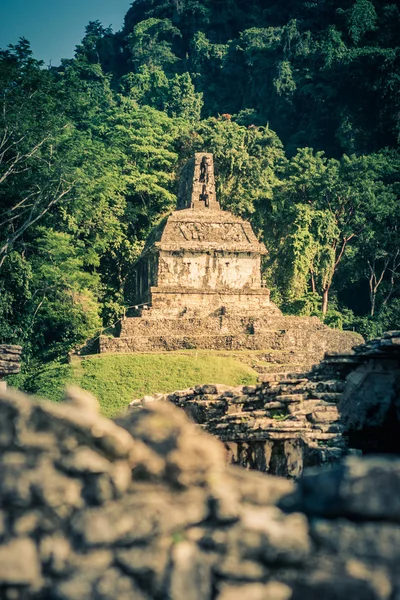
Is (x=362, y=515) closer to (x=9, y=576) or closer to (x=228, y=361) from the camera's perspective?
(x=9, y=576)

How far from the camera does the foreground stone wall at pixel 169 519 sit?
176 inches

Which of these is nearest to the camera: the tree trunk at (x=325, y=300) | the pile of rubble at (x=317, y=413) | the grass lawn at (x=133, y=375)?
the pile of rubble at (x=317, y=413)

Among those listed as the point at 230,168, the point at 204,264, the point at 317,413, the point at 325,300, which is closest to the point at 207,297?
the point at 204,264

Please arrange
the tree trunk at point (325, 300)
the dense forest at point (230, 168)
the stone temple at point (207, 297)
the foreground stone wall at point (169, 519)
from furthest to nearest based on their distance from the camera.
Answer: the tree trunk at point (325, 300)
the dense forest at point (230, 168)
the stone temple at point (207, 297)
the foreground stone wall at point (169, 519)

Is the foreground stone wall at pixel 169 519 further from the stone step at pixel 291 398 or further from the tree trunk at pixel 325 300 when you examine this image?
the tree trunk at pixel 325 300

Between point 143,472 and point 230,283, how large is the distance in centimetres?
3622

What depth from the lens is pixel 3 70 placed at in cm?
4494

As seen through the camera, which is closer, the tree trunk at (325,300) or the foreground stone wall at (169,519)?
the foreground stone wall at (169,519)

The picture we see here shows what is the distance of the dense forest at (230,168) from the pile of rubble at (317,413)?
872 inches

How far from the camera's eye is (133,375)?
32.1 m

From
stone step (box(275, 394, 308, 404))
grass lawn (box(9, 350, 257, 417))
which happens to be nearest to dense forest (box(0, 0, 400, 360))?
grass lawn (box(9, 350, 257, 417))

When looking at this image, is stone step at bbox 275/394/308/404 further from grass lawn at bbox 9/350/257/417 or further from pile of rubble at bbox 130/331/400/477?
grass lawn at bbox 9/350/257/417

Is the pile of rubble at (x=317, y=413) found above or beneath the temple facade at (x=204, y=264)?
beneath

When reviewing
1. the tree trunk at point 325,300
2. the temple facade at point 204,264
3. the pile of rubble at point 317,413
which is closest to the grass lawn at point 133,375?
the temple facade at point 204,264
